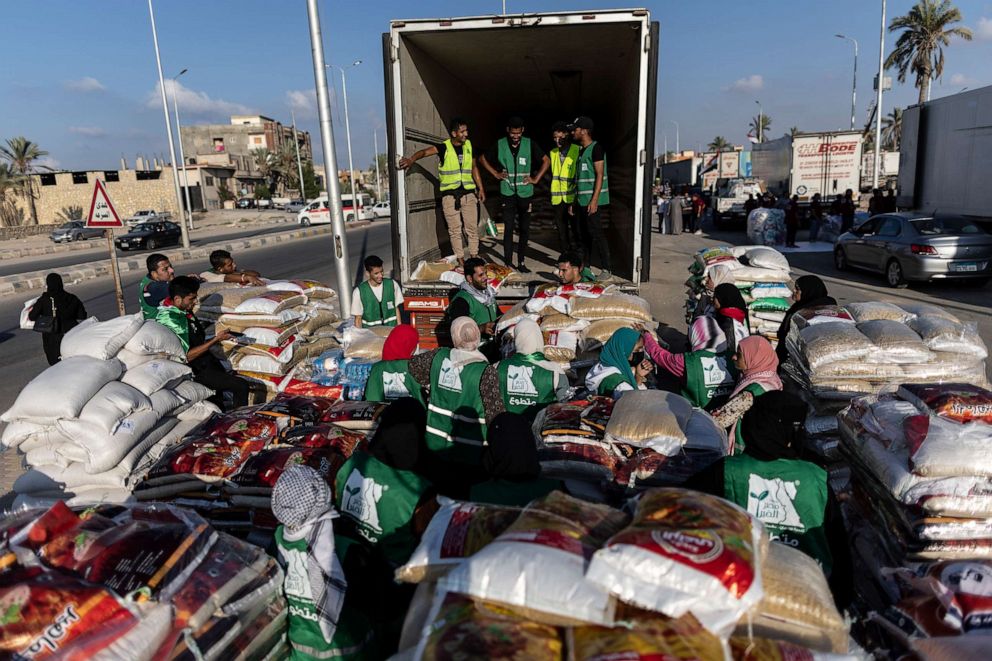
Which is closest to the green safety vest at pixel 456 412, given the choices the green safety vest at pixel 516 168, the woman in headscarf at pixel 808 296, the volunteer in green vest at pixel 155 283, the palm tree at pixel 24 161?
the woman in headscarf at pixel 808 296

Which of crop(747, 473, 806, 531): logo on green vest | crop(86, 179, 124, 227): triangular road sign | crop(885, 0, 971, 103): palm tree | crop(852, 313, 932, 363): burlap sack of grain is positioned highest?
crop(885, 0, 971, 103): palm tree

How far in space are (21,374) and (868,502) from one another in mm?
9091

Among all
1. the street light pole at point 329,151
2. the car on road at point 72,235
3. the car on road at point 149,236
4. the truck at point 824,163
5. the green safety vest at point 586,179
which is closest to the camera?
the street light pole at point 329,151

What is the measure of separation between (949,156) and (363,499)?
54.9 ft

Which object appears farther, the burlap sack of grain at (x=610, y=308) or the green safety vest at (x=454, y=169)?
the green safety vest at (x=454, y=169)

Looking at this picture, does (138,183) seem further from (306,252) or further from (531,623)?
(531,623)

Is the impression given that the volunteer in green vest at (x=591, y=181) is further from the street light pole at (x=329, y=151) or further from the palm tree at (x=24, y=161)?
the palm tree at (x=24, y=161)

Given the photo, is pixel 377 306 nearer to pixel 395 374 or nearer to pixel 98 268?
pixel 395 374

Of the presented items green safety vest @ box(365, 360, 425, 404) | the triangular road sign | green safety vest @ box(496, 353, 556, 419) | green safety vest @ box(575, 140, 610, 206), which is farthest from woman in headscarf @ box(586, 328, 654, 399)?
the triangular road sign

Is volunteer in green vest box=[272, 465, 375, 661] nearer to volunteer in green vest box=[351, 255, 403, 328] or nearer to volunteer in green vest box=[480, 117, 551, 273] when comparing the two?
volunteer in green vest box=[351, 255, 403, 328]

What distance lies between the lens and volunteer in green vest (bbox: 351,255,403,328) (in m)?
6.48

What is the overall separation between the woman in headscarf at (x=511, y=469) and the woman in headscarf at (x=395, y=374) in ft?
4.64

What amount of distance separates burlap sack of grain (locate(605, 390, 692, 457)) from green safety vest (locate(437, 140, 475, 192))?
490cm

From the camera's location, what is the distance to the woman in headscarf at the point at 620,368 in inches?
174
